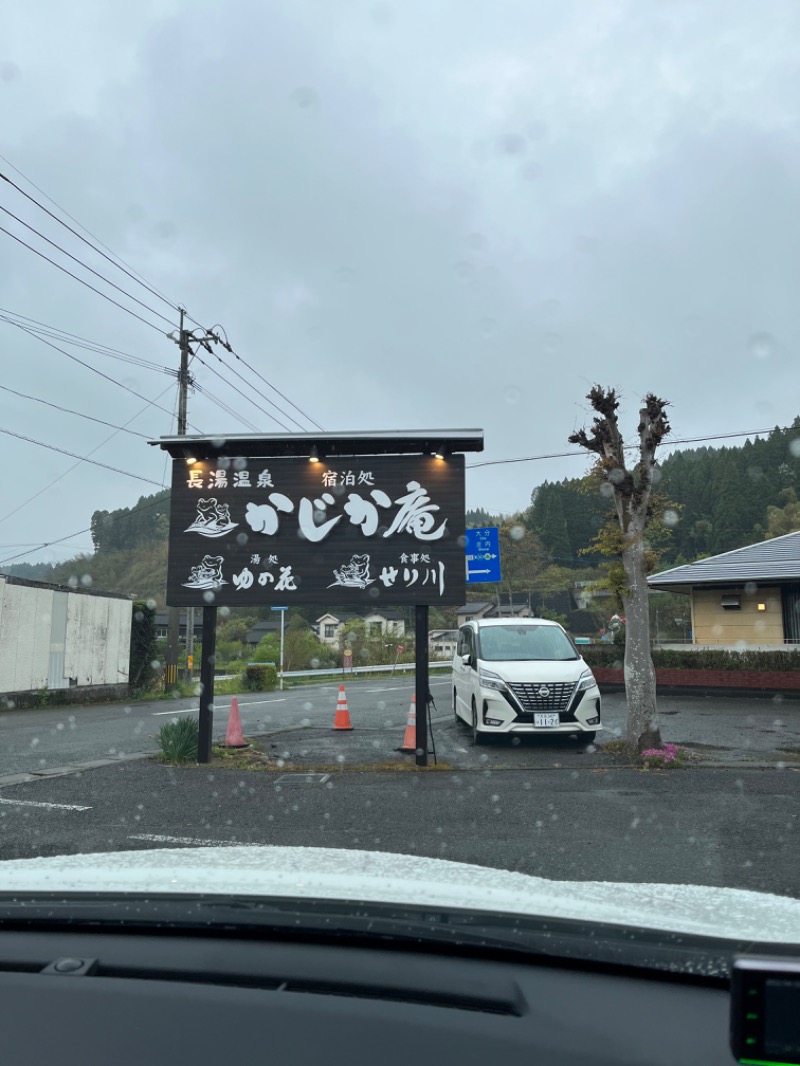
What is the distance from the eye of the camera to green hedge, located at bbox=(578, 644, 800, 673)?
2047 centimetres

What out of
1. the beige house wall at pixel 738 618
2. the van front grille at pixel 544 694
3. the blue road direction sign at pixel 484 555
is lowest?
the van front grille at pixel 544 694

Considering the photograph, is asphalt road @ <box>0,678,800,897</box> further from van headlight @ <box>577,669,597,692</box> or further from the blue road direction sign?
the blue road direction sign

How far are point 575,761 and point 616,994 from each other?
9.07 m

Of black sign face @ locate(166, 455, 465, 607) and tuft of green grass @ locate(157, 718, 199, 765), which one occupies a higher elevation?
black sign face @ locate(166, 455, 465, 607)

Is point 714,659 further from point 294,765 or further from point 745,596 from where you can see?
point 294,765

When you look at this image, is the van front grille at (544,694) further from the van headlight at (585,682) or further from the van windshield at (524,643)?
the van windshield at (524,643)

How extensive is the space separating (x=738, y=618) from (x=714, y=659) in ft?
10.1

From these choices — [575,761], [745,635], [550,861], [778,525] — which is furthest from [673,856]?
[778,525]

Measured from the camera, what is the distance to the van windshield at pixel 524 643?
38.9ft

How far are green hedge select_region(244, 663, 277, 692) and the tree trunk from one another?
19.1 meters

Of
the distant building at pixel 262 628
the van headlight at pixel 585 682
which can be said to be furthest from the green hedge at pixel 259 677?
the distant building at pixel 262 628

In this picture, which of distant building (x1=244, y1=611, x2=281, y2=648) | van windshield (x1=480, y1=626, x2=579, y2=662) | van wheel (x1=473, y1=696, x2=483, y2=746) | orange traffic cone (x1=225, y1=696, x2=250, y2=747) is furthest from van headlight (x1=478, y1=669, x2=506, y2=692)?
distant building (x1=244, y1=611, x2=281, y2=648)

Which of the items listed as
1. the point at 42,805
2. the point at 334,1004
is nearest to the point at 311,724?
the point at 42,805

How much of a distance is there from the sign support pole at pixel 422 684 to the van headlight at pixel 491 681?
4.36ft
